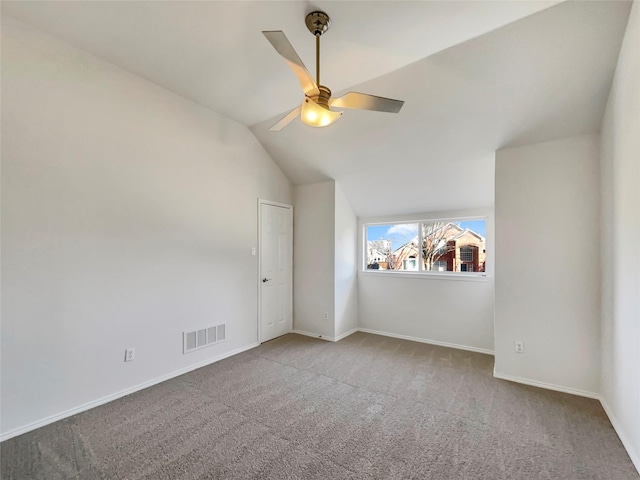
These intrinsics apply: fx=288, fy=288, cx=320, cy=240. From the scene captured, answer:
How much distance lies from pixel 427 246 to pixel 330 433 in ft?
10.3

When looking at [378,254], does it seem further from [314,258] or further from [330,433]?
[330,433]

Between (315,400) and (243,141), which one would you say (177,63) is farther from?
(315,400)

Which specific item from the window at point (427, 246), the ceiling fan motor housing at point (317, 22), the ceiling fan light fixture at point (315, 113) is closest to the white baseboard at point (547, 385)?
the window at point (427, 246)

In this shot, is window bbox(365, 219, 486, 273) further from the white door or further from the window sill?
the white door

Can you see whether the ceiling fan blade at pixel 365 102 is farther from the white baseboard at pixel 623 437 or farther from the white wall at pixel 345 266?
the white baseboard at pixel 623 437

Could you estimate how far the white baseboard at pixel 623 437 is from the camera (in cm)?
178

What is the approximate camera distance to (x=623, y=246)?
2037 mm

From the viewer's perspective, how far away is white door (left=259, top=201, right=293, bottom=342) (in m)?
4.14

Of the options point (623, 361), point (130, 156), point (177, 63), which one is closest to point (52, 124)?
point (130, 156)

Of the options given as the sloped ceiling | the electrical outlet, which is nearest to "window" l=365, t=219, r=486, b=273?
the sloped ceiling

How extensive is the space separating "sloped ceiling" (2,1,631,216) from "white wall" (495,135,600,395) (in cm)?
30

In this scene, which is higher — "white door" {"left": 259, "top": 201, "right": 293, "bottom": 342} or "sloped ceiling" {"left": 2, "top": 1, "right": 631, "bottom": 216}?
"sloped ceiling" {"left": 2, "top": 1, "right": 631, "bottom": 216}

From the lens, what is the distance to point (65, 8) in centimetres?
202

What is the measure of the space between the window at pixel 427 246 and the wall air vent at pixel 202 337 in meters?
2.58
